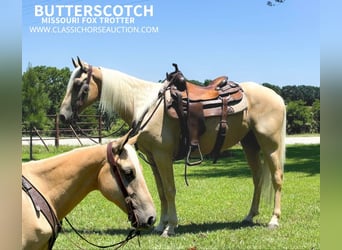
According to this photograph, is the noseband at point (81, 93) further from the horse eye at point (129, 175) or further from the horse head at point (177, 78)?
the horse eye at point (129, 175)

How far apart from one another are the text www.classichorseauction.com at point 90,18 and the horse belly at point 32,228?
1.20m

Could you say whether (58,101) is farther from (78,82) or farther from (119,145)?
(119,145)

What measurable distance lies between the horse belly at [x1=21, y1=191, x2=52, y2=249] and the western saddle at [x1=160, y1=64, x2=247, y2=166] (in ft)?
5.84

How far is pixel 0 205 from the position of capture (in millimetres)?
1706

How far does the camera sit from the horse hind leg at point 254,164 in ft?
12.7

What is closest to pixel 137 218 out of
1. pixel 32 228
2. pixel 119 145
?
pixel 119 145

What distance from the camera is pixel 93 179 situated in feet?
6.79

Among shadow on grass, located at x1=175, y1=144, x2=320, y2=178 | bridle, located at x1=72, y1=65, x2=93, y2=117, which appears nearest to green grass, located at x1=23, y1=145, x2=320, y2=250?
shadow on grass, located at x1=175, y1=144, x2=320, y2=178

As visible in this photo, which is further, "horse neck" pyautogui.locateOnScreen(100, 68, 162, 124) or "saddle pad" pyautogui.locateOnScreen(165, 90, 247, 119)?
"saddle pad" pyautogui.locateOnScreen(165, 90, 247, 119)

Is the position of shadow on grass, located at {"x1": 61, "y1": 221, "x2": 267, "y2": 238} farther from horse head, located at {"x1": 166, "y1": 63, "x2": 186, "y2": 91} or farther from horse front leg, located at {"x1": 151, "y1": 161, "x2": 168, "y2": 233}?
horse head, located at {"x1": 166, "y1": 63, "x2": 186, "y2": 91}

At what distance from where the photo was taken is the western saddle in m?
3.61

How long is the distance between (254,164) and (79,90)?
1.68 m

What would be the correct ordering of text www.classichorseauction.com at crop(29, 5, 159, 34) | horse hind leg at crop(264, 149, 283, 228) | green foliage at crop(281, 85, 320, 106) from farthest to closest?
horse hind leg at crop(264, 149, 283, 228), green foliage at crop(281, 85, 320, 106), text www.classichorseauction.com at crop(29, 5, 159, 34)

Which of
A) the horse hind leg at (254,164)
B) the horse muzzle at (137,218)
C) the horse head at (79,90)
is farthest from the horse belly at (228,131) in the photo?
the horse muzzle at (137,218)
